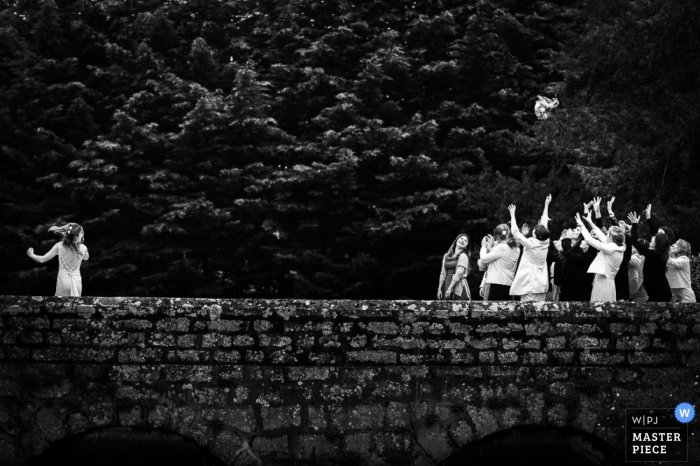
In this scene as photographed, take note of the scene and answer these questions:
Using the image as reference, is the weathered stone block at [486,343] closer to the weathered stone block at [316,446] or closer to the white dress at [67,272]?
the weathered stone block at [316,446]

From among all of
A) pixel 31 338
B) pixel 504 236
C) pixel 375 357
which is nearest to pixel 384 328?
pixel 375 357

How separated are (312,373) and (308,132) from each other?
1644 centimetres

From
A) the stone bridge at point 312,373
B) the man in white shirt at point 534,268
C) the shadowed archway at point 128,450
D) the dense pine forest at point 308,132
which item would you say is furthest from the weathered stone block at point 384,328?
the dense pine forest at point 308,132

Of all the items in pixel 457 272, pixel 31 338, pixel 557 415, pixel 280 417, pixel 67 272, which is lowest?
pixel 280 417

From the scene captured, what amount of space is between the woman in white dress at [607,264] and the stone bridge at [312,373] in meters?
1.69

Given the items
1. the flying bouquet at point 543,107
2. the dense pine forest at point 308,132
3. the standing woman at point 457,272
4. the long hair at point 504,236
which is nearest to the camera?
the long hair at point 504,236

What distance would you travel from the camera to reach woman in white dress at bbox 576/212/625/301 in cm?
1197

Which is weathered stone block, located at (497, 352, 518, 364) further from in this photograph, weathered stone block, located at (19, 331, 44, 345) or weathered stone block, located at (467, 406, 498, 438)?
weathered stone block, located at (19, 331, 44, 345)

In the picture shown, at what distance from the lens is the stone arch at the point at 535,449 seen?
10539 millimetres

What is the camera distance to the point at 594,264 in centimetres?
1215

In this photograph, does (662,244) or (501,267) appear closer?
(662,244)

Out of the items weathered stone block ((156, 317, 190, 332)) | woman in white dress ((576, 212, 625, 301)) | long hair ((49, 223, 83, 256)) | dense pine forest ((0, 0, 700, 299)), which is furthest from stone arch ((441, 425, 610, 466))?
dense pine forest ((0, 0, 700, 299))

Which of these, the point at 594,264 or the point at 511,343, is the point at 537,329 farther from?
the point at 594,264

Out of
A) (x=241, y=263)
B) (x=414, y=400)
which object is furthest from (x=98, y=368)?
(x=241, y=263)
